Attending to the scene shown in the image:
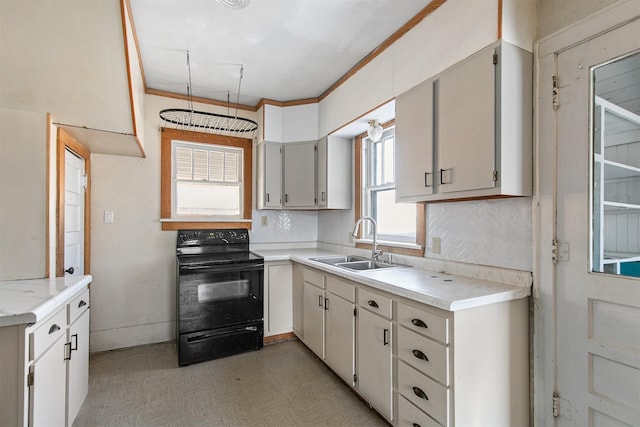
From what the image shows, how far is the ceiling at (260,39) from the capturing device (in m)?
2.04

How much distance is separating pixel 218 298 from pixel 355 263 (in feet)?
4.25

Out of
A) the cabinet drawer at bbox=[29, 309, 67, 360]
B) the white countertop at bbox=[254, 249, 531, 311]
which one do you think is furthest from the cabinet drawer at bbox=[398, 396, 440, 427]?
the cabinet drawer at bbox=[29, 309, 67, 360]

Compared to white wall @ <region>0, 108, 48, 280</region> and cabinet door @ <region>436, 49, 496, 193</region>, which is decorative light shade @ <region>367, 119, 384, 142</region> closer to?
cabinet door @ <region>436, 49, 496, 193</region>

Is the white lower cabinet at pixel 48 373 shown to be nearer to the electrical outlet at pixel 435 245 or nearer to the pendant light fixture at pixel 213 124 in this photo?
the pendant light fixture at pixel 213 124

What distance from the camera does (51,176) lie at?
6.48 ft

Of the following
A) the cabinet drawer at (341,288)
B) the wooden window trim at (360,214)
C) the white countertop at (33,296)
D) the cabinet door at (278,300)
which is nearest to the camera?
the white countertop at (33,296)

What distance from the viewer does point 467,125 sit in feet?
5.71

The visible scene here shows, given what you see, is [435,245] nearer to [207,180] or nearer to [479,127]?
[479,127]

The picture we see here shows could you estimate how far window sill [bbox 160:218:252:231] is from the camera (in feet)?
11.0

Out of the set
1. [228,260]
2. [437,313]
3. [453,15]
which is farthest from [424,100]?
A: [228,260]

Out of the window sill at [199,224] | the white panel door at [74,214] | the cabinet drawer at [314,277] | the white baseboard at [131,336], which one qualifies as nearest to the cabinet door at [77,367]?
the white panel door at [74,214]

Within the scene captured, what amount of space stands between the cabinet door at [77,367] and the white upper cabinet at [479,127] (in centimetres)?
227

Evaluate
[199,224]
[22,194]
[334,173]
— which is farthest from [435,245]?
[22,194]

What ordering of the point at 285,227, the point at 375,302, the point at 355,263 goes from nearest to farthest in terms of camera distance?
1. the point at 375,302
2. the point at 355,263
3. the point at 285,227
